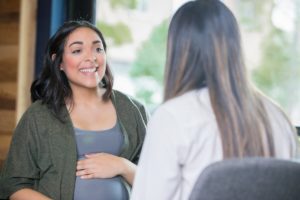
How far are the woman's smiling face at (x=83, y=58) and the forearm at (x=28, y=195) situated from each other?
473 mm

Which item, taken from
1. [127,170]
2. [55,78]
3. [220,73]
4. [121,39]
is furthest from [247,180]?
[121,39]

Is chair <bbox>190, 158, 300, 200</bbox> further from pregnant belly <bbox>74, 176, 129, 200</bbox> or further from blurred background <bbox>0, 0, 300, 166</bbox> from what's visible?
blurred background <bbox>0, 0, 300, 166</bbox>

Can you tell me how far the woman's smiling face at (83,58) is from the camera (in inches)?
77.9

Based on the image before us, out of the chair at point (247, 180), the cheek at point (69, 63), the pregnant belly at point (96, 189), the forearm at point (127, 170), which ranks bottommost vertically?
the pregnant belly at point (96, 189)

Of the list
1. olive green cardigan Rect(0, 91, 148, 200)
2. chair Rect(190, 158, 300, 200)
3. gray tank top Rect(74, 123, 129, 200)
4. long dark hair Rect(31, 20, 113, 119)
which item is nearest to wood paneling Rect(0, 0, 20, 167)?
long dark hair Rect(31, 20, 113, 119)

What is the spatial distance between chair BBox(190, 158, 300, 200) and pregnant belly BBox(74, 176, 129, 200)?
83 centimetres

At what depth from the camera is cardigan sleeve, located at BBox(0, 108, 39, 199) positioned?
1.93m

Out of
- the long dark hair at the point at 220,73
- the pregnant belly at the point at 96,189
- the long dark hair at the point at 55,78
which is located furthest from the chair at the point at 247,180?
the long dark hair at the point at 55,78

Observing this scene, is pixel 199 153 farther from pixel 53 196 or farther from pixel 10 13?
pixel 10 13

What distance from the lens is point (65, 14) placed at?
306 centimetres

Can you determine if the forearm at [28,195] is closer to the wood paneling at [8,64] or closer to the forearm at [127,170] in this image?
the forearm at [127,170]

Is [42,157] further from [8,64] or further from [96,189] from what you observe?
[8,64]

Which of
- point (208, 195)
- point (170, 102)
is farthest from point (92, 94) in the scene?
point (208, 195)

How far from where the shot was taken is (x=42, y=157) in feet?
6.31
